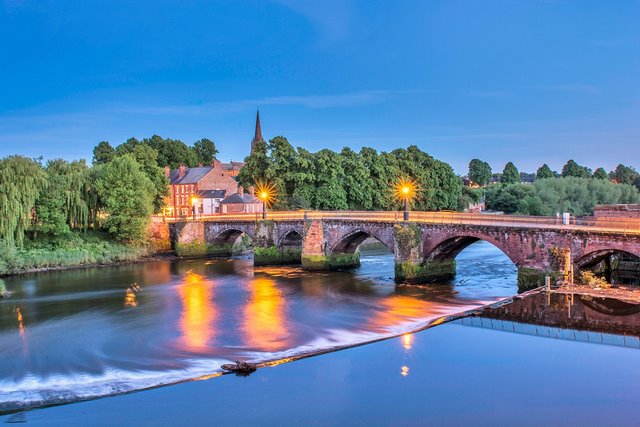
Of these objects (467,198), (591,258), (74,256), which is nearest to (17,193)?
(74,256)

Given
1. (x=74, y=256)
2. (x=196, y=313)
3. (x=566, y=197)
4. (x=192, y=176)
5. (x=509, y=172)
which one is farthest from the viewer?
(x=509, y=172)

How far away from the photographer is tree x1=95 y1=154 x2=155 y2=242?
5756 cm

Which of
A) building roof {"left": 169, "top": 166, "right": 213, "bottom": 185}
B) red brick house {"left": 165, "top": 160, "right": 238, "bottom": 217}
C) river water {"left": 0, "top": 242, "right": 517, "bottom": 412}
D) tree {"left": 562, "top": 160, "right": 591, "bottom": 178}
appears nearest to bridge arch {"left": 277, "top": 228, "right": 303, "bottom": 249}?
river water {"left": 0, "top": 242, "right": 517, "bottom": 412}

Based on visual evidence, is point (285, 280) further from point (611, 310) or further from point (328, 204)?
point (328, 204)

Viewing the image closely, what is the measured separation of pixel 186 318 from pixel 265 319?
14.9ft

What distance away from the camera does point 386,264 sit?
50094 millimetres


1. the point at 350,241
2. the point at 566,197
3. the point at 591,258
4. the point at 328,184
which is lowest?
the point at 591,258

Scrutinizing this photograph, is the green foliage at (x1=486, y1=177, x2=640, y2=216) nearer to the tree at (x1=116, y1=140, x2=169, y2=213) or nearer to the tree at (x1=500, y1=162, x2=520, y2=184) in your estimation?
the tree at (x1=116, y1=140, x2=169, y2=213)

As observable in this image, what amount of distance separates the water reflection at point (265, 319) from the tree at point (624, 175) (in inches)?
4489

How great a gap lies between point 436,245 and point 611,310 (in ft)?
41.3

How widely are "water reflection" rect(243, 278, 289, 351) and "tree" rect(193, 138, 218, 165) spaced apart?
9370cm

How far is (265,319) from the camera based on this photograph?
3055 centimetres

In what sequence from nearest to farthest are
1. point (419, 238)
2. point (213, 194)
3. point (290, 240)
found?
point (419, 238), point (290, 240), point (213, 194)

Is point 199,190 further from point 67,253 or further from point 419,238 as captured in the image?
point 419,238
